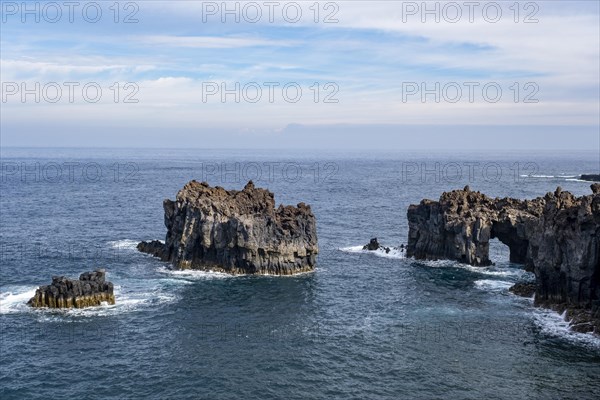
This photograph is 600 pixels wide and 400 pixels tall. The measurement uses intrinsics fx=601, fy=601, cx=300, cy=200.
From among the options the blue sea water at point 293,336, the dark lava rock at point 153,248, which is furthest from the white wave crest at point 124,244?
the blue sea water at point 293,336

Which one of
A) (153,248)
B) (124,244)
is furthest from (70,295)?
(124,244)

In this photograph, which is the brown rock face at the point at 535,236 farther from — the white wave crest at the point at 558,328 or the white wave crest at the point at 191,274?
the white wave crest at the point at 191,274

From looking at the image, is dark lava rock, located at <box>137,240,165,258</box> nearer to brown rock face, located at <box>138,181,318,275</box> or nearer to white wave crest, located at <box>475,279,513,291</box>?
brown rock face, located at <box>138,181,318,275</box>

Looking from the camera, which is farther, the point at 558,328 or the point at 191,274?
the point at 191,274

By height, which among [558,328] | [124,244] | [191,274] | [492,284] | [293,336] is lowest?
[293,336]

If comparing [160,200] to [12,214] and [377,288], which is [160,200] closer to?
[12,214]

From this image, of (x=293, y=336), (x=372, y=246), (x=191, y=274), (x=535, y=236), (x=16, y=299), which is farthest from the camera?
(x=372, y=246)

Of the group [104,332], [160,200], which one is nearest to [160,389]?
[104,332]

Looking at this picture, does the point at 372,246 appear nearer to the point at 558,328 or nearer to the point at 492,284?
the point at 492,284
